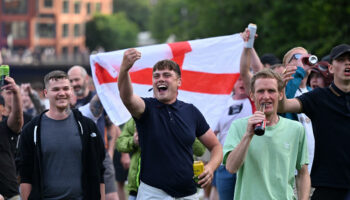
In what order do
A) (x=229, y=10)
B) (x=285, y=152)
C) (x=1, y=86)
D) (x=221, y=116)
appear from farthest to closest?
(x=229, y=10)
(x=221, y=116)
(x=1, y=86)
(x=285, y=152)

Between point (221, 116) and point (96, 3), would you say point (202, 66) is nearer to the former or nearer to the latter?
point (221, 116)

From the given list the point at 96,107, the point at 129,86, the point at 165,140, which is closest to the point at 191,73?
the point at 96,107

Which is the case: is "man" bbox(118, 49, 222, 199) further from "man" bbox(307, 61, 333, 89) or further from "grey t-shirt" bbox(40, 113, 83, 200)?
"man" bbox(307, 61, 333, 89)

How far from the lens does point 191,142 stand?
654 cm

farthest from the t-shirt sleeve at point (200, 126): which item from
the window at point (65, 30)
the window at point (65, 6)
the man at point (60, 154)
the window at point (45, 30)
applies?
the window at point (65, 6)

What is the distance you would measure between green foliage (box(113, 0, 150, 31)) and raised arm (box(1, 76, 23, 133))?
144 metres

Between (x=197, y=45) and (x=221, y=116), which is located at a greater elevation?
(x=197, y=45)

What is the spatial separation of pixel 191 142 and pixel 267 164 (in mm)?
956

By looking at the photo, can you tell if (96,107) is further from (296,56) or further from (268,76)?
(268,76)

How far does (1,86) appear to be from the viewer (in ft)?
24.7

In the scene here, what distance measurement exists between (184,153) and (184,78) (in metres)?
3.11

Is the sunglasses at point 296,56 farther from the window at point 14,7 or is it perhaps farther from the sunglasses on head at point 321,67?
the window at point 14,7

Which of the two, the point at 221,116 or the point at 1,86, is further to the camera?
the point at 221,116

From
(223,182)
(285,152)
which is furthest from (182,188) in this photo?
(223,182)
